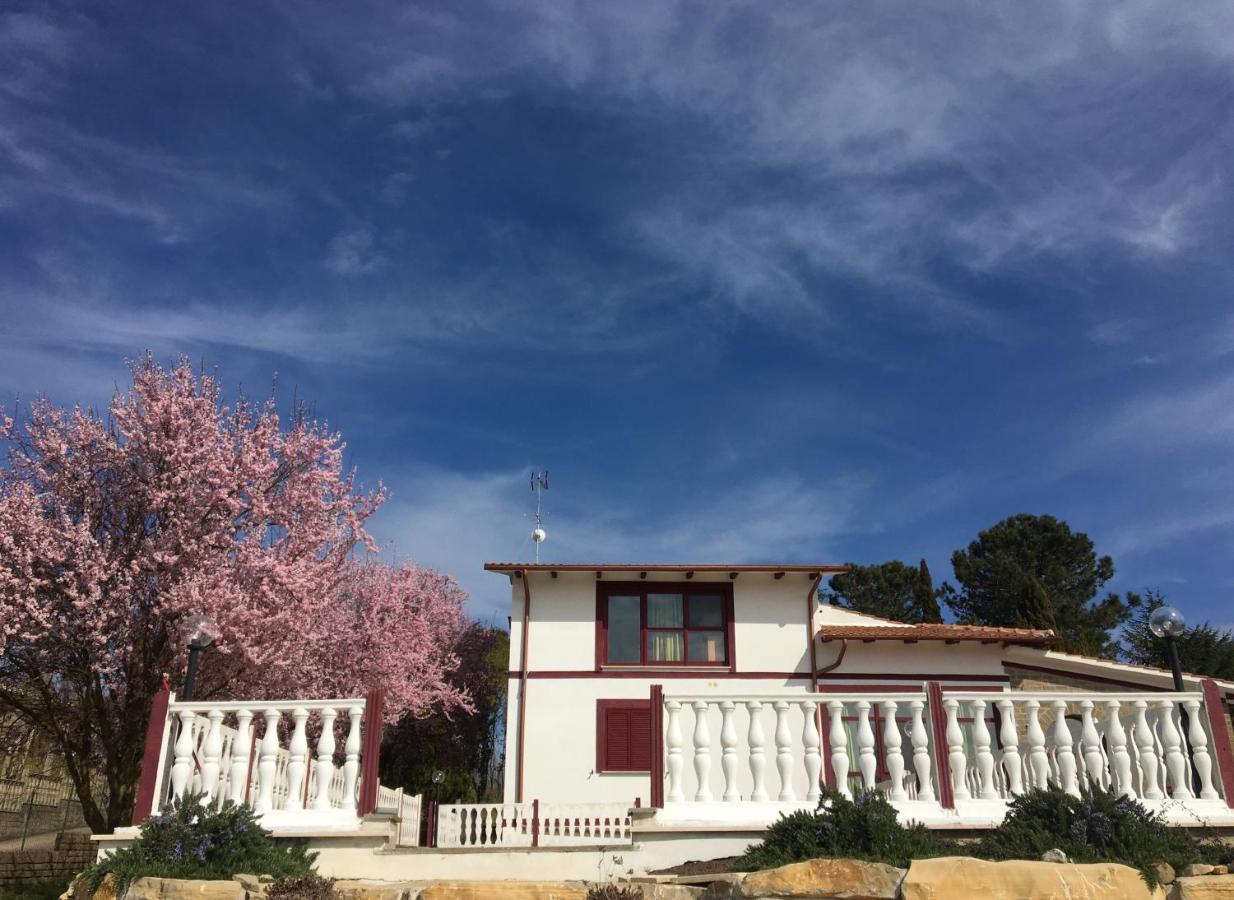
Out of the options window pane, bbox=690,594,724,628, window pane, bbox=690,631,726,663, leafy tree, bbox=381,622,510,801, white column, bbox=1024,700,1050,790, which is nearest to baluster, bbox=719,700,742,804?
white column, bbox=1024,700,1050,790

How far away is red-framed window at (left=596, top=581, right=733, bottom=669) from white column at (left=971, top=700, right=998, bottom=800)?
457 inches

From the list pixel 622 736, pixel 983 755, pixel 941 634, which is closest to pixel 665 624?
pixel 622 736

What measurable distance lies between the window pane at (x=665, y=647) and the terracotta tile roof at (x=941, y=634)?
2.89 m

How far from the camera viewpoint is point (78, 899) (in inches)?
277

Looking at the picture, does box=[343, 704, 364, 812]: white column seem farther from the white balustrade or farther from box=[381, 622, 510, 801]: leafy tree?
box=[381, 622, 510, 801]: leafy tree

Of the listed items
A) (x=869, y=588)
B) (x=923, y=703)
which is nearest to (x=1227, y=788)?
(x=923, y=703)

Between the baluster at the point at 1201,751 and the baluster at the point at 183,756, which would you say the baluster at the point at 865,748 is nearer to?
the baluster at the point at 1201,751

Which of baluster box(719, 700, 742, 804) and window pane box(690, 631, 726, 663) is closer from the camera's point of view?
baluster box(719, 700, 742, 804)

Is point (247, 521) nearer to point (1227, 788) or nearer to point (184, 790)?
point (184, 790)

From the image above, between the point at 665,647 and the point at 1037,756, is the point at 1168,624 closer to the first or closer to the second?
the point at 1037,756

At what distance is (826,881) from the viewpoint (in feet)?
20.8

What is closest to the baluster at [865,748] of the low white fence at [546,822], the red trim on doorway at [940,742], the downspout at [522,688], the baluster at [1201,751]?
the red trim on doorway at [940,742]

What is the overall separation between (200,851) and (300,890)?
0.91m

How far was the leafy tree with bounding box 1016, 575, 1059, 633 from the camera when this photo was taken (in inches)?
1244
